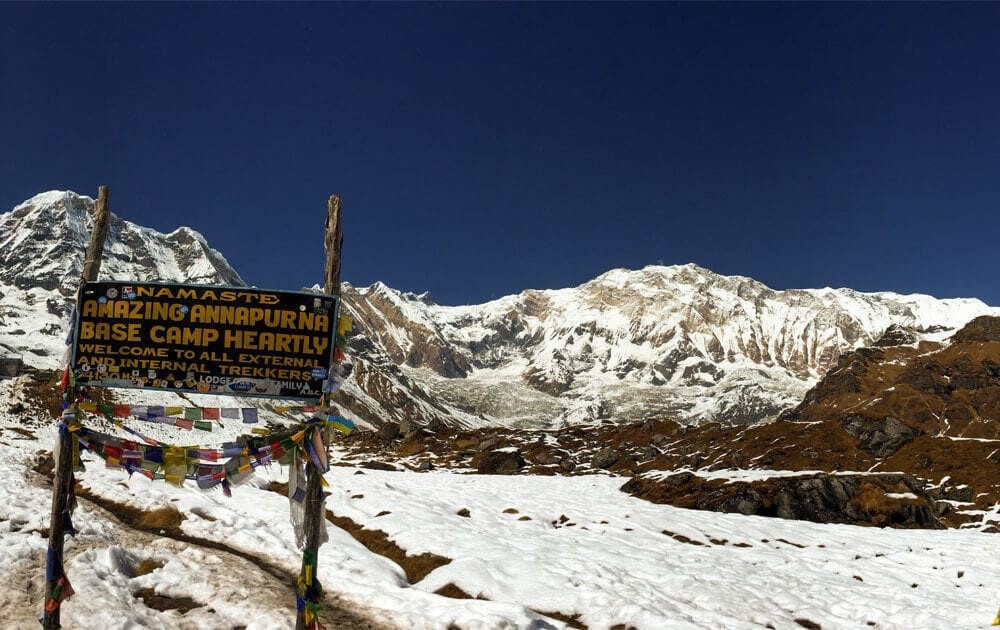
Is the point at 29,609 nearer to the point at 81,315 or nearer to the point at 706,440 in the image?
the point at 81,315

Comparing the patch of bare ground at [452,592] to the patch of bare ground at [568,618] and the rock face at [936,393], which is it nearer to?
the patch of bare ground at [568,618]

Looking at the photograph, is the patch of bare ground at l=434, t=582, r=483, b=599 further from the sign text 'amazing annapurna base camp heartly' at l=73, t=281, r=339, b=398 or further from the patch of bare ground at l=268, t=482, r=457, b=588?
the sign text 'amazing annapurna base camp heartly' at l=73, t=281, r=339, b=398

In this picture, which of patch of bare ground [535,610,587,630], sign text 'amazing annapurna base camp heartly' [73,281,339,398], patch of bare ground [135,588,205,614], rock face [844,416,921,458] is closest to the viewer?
sign text 'amazing annapurna base camp heartly' [73,281,339,398]

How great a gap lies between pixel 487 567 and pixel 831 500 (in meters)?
42.7

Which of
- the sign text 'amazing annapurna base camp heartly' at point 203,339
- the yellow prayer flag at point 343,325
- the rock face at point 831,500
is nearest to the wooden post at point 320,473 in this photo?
the yellow prayer flag at point 343,325

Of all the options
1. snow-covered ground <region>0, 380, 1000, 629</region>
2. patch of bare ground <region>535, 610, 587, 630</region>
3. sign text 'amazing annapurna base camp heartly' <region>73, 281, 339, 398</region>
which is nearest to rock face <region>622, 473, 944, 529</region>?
snow-covered ground <region>0, 380, 1000, 629</region>

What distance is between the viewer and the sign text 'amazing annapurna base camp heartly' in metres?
13.4

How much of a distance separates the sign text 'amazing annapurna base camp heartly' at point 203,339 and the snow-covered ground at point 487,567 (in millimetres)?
5612

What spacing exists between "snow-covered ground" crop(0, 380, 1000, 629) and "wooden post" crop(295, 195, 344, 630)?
7.34 feet

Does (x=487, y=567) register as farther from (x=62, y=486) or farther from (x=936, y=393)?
(x=936, y=393)

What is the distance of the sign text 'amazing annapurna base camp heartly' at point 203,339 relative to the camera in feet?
43.9

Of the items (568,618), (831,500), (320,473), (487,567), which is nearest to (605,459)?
(831,500)

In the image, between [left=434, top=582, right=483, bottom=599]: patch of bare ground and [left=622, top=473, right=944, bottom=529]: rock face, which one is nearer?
[left=434, top=582, right=483, bottom=599]: patch of bare ground

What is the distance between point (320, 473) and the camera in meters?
13.5
